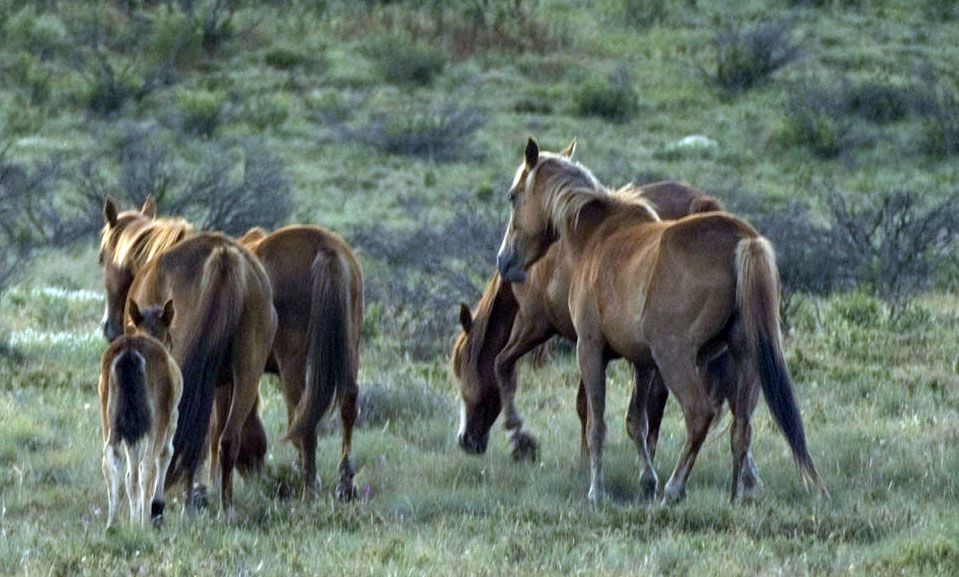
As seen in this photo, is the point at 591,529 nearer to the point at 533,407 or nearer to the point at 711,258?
the point at 711,258

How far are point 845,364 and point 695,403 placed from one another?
413 centimetres

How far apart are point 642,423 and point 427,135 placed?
687 inches

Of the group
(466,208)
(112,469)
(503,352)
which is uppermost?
(112,469)

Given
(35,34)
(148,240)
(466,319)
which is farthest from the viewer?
(35,34)

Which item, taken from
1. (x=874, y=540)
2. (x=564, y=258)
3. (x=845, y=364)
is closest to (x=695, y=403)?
(x=874, y=540)

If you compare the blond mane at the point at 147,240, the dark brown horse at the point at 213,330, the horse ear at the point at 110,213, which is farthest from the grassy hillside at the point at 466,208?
the horse ear at the point at 110,213

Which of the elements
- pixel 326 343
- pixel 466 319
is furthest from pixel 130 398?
pixel 466 319

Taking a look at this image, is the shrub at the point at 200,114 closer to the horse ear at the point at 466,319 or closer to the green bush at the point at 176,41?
the green bush at the point at 176,41

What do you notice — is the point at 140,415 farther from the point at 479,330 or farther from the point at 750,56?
the point at 750,56

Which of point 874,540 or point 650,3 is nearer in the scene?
point 874,540

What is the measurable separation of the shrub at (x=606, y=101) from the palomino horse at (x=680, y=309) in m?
19.2

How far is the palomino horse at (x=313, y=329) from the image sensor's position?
7.31 meters

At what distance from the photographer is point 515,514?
22.4 feet

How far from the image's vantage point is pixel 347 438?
761cm
